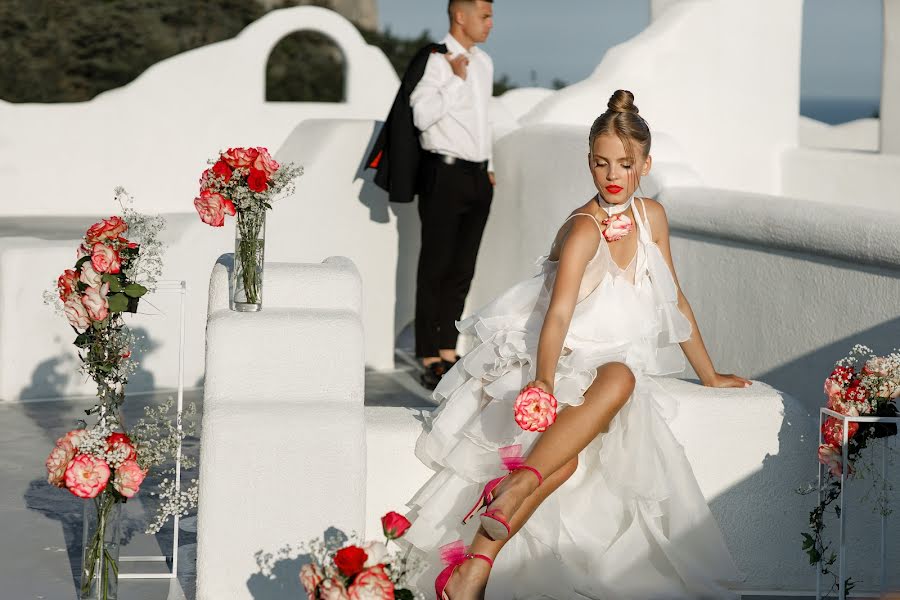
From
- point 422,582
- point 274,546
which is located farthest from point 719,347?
point 274,546

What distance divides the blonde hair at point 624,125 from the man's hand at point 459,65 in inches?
112

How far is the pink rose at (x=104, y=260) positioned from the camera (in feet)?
13.0

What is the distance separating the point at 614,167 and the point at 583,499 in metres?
0.99

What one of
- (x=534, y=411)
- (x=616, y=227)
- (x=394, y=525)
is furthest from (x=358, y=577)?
(x=616, y=227)

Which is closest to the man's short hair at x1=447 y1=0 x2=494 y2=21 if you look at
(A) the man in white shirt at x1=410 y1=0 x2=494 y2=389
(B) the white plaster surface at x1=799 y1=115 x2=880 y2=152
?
(A) the man in white shirt at x1=410 y1=0 x2=494 y2=389

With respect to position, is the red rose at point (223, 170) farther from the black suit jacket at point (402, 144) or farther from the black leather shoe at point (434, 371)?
the black leather shoe at point (434, 371)

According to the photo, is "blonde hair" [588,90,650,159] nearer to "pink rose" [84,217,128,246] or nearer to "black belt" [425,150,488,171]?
"pink rose" [84,217,128,246]

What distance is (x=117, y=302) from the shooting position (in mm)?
4004

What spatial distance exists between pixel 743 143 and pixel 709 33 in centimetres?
72

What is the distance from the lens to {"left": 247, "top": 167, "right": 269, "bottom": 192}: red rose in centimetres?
409

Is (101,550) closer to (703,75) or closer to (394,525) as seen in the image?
(394,525)

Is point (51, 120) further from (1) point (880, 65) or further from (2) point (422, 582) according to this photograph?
(2) point (422, 582)

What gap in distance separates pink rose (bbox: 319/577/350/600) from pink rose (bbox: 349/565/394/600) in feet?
0.07

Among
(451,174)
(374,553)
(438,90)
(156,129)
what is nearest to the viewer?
(374,553)
